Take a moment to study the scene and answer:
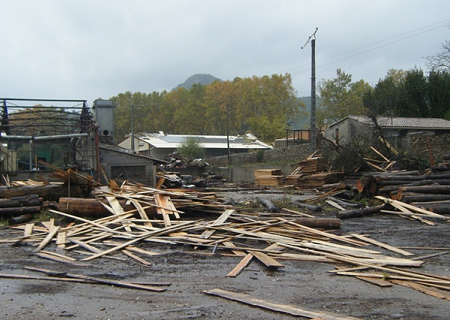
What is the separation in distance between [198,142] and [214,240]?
5108 cm

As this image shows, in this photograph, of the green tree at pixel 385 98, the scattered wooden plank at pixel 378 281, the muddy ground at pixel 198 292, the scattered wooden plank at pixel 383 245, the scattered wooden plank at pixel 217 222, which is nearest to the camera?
the muddy ground at pixel 198 292

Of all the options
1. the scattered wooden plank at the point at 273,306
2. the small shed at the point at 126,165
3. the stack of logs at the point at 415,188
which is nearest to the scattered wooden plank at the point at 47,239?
the scattered wooden plank at the point at 273,306

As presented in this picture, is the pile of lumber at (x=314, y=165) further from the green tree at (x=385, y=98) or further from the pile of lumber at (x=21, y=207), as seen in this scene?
the pile of lumber at (x=21, y=207)

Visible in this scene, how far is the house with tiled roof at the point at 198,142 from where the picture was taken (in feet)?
193

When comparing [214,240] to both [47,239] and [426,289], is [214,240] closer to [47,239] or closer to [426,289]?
[47,239]

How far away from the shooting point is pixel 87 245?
8281mm

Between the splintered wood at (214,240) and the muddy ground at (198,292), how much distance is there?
0.21m

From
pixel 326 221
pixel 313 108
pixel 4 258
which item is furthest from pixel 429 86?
pixel 4 258

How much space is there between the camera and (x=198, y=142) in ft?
194

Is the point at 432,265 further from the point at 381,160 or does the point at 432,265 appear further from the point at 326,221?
the point at 381,160

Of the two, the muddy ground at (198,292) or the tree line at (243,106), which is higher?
the tree line at (243,106)

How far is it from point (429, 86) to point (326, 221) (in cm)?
3569

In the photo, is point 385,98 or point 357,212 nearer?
point 357,212

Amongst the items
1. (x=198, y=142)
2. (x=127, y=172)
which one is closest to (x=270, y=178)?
(x=127, y=172)
